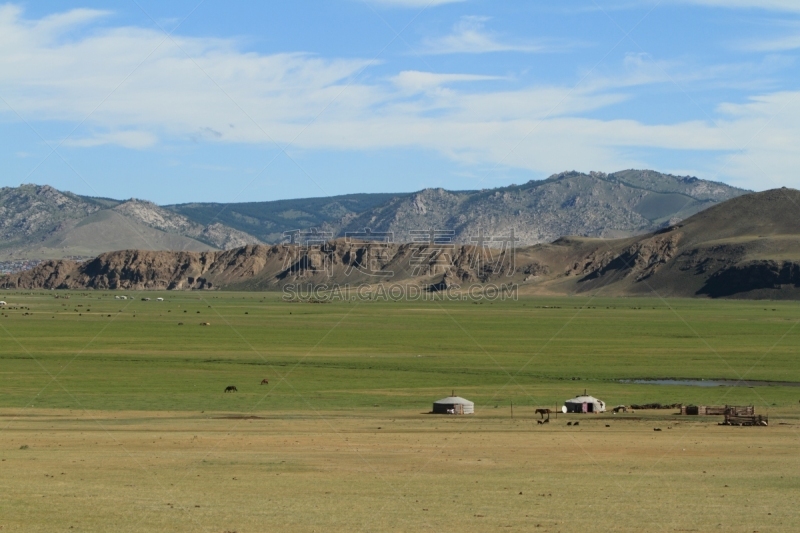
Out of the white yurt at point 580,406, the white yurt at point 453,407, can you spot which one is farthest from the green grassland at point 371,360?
the white yurt at point 580,406

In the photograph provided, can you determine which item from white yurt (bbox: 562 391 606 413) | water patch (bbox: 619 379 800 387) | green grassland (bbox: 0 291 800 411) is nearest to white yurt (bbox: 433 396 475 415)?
green grassland (bbox: 0 291 800 411)

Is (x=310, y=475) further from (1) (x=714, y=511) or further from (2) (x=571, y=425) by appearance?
(2) (x=571, y=425)

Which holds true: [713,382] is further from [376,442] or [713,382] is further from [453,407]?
[376,442]

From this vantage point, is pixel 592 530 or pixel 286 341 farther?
pixel 286 341

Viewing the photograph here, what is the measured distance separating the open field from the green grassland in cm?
39

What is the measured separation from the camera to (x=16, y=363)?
8019 centimetres

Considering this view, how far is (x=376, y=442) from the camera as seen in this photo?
3984 centimetres

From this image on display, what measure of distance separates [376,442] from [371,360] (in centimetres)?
4725

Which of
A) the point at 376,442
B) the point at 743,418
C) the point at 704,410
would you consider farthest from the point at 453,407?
the point at 743,418

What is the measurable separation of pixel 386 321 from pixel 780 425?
107 meters

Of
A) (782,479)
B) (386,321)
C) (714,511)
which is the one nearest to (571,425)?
(782,479)

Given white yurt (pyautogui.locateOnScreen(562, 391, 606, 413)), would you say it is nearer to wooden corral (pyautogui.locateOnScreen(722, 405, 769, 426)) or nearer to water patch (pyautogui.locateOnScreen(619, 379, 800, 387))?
wooden corral (pyautogui.locateOnScreen(722, 405, 769, 426))

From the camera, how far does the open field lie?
24891 millimetres

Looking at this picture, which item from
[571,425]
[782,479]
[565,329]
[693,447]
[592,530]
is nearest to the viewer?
[592,530]
